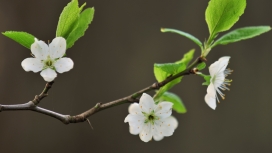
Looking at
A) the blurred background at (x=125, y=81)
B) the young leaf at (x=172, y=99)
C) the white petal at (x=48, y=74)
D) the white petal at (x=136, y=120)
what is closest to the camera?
the white petal at (x=48, y=74)

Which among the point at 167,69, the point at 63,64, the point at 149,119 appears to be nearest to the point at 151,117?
the point at 149,119

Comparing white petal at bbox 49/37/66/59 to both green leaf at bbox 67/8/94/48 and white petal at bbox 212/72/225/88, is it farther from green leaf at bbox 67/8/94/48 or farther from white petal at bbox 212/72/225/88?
white petal at bbox 212/72/225/88

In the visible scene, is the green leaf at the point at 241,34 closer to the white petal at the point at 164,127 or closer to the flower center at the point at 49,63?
the white petal at the point at 164,127

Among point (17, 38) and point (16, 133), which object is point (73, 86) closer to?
point (16, 133)

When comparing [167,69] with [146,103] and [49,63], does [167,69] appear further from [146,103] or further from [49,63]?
[49,63]

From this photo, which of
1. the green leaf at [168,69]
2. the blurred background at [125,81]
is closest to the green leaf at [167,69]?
the green leaf at [168,69]
